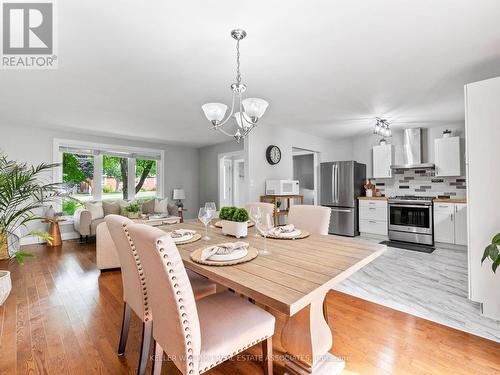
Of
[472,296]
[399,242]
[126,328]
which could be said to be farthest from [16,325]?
[399,242]

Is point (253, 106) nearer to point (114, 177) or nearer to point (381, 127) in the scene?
point (381, 127)

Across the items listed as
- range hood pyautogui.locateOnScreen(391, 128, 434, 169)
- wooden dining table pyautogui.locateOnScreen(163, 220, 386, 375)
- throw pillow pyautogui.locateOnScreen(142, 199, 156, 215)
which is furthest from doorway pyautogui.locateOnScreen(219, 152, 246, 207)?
wooden dining table pyautogui.locateOnScreen(163, 220, 386, 375)

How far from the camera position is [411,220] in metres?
4.51

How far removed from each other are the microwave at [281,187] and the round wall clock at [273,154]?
0.43 metres

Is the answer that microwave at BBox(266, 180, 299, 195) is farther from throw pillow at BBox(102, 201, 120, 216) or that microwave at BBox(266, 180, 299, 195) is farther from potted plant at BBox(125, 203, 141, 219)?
throw pillow at BBox(102, 201, 120, 216)

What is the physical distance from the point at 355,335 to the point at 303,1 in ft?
7.69

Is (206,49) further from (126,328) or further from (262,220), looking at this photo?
(126,328)

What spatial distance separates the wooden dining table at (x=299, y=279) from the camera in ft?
3.14

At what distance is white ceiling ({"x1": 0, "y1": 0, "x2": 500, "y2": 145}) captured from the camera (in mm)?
1631

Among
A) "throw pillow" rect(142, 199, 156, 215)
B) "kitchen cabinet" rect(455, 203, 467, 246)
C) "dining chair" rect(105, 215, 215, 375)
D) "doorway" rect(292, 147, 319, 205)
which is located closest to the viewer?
"dining chair" rect(105, 215, 215, 375)

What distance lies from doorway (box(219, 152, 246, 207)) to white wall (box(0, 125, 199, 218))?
103 centimetres

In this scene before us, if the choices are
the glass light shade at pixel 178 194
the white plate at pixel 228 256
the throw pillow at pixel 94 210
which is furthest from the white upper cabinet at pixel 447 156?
the throw pillow at pixel 94 210

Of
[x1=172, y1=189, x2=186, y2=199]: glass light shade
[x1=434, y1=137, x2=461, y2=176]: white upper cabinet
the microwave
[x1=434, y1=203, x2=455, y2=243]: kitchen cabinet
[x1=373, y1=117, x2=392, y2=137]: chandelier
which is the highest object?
[x1=373, y1=117, x2=392, y2=137]: chandelier

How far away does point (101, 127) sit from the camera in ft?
15.4
